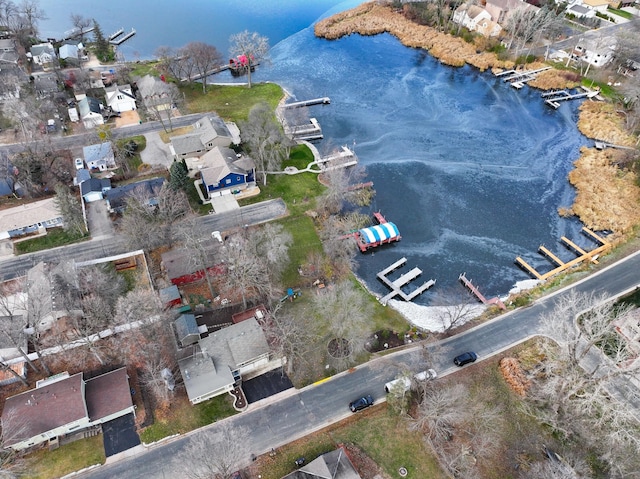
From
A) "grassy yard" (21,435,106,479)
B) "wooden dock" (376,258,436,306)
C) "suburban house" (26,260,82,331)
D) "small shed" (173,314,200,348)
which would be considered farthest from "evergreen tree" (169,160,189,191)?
"grassy yard" (21,435,106,479)

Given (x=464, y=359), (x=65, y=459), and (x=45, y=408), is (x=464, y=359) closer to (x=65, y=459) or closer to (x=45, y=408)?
(x=65, y=459)

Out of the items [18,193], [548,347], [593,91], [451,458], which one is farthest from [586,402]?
[593,91]

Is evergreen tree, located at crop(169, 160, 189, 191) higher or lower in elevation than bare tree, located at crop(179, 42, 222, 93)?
lower

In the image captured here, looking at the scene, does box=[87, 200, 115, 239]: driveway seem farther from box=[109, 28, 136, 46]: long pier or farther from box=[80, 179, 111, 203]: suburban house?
box=[109, 28, 136, 46]: long pier

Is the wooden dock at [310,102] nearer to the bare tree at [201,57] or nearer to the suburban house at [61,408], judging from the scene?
the bare tree at [201,57]

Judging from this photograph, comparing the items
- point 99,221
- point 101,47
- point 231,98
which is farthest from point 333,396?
point 101,47

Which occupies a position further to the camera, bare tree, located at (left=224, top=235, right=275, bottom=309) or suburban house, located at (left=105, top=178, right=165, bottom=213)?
suburban house, located at (left=105, top=178, right=165, bottom=213)
